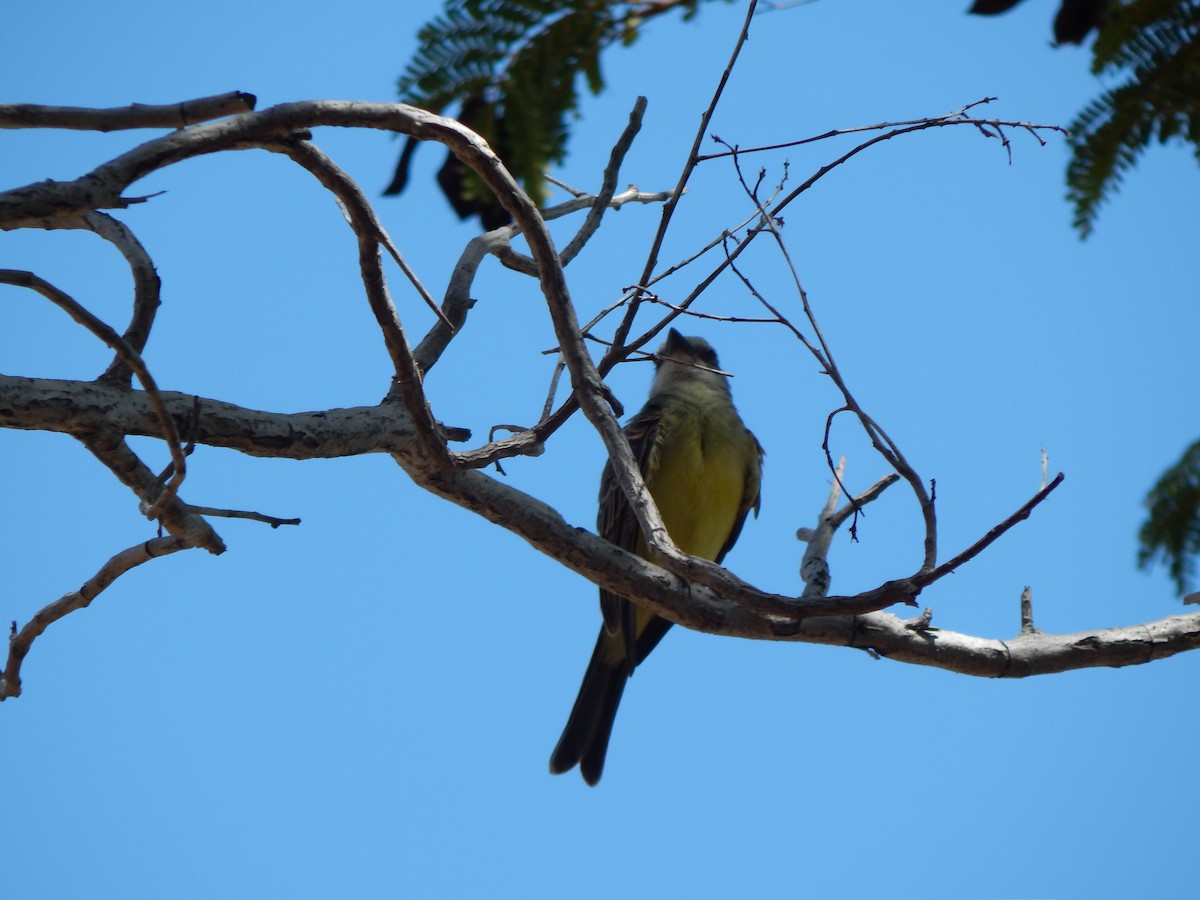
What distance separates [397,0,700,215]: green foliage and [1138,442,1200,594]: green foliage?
1.27 m

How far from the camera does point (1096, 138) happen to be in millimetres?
1938

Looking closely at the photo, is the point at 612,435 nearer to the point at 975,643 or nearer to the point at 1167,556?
the point at 1167,556

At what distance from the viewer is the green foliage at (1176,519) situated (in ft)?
7.06

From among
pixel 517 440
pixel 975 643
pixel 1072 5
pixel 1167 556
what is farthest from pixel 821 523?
pixel 1072 5

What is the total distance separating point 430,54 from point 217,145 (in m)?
1.01

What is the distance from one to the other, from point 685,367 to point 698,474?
1577 mm

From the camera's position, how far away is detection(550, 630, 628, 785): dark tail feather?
6230 mm

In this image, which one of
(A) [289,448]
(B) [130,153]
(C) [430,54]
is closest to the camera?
(C) [430,54]

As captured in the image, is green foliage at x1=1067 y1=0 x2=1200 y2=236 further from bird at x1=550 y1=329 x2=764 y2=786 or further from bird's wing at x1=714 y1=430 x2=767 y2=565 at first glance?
bird's wing at x1=714 y1=430 x2=767 y2=565

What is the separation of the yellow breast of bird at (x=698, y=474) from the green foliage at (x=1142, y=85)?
15.5ft

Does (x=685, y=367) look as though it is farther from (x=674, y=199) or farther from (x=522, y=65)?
(x=522, y=65)

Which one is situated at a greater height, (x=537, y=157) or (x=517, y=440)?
(x=517, y=440)

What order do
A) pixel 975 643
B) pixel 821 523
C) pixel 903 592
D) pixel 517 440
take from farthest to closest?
pixel 821 523 < pixel 975 643 < pixel 517 440 < pixel 903 592

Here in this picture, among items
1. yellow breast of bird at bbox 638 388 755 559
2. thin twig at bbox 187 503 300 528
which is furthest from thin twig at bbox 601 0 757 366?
yellow breast of bird at bbox 638 388 755 559
